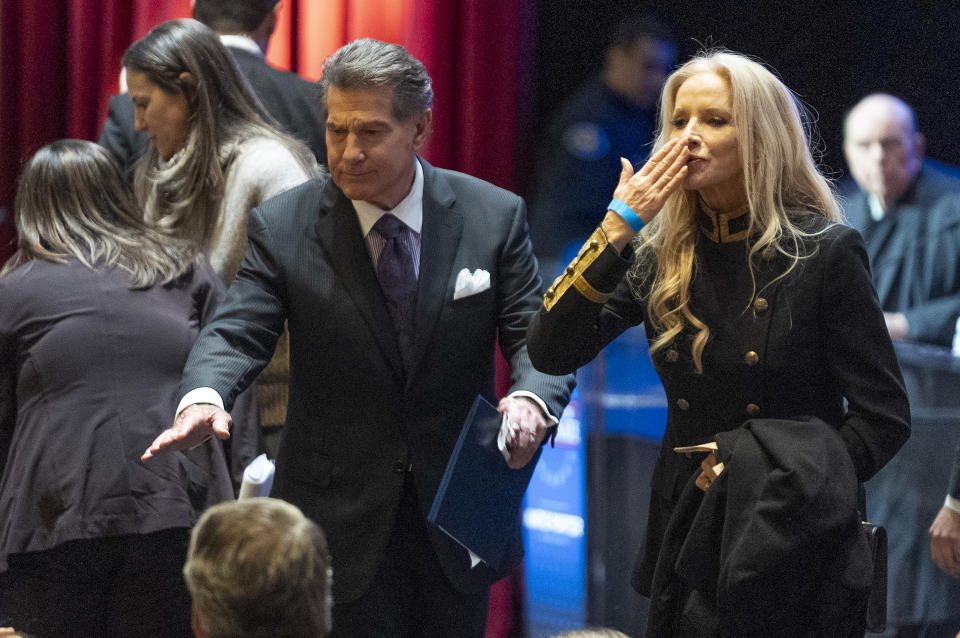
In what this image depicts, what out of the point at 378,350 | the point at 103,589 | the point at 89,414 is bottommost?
the point at 103,589

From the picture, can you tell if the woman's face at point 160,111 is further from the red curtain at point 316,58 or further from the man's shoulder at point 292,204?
the red curtain at point 316,58

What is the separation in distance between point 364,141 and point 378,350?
1.43 feet

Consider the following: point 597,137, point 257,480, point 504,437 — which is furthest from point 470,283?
point 597,137

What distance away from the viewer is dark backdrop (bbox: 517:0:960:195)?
3.74 metres

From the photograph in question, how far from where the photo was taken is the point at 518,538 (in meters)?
2.69

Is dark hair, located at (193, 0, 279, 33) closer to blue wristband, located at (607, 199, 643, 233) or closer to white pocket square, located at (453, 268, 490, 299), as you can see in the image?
white pocket square, located at (453, 268, 490, 299)

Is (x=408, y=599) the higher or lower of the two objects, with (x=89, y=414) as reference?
lower

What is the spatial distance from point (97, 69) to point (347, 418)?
3184 mm

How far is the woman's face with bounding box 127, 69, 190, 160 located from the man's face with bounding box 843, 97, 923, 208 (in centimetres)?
212

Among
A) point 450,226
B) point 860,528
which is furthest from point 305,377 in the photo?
point 860,528

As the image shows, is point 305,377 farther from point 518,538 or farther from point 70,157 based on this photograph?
point 70,157

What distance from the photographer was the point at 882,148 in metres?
4.20

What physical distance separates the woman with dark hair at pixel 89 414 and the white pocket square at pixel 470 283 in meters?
0.77

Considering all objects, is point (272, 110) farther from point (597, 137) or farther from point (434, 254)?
point (434, 254)
